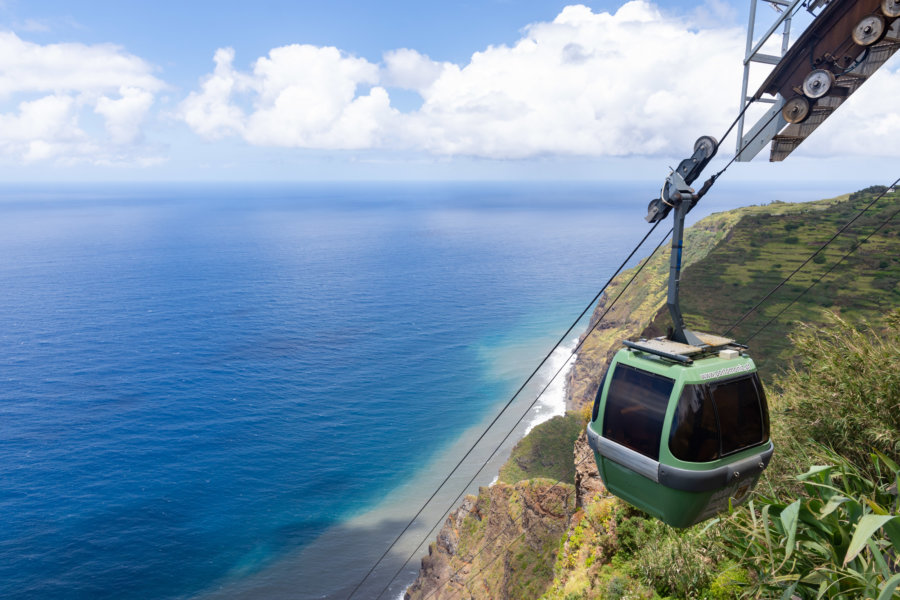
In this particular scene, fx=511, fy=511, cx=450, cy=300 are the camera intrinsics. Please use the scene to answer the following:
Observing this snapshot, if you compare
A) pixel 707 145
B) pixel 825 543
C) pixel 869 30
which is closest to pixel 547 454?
pixel 825 543

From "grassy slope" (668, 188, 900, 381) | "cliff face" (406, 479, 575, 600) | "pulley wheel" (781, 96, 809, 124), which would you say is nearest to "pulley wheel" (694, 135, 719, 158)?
"pulley wheel" (781, 96, 809, 124)

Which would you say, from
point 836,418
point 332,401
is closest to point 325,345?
point 332,401

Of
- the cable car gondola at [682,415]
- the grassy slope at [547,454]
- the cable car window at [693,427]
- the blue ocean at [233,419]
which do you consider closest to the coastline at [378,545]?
the blue ocean at [233,419]

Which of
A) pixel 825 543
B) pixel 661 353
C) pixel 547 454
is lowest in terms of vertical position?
pixel 547 454

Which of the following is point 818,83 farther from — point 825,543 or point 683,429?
point 825,543

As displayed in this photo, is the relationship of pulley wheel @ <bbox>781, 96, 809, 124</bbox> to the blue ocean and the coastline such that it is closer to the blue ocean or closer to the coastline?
the coastline

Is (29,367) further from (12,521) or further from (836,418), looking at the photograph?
(836,418)

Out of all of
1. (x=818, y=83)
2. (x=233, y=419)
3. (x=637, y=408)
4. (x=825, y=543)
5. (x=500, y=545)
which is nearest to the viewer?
(x=825, y=543)
